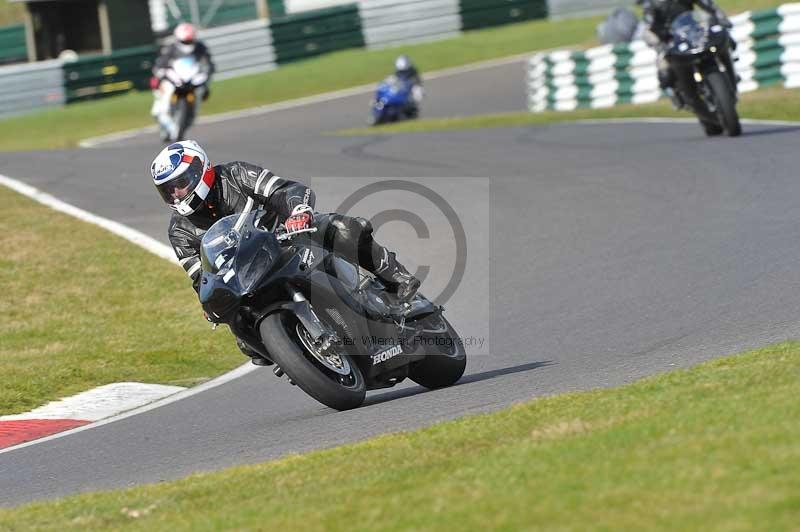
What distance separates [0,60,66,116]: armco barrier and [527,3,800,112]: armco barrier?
12683mm

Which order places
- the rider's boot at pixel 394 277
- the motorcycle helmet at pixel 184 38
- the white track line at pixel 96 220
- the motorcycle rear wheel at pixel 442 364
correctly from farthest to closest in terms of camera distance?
the motorcycle helmet at pixel 184 38, the white track line at pixel 96 220, the motorcycle rear wheel at pixel 442 364, the rider's boot at pixel 394 277

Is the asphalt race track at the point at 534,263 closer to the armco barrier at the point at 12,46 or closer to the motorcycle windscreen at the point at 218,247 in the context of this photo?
Result: the motorcycle windscreen at the point at 218,247

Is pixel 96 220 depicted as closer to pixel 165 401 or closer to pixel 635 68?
pixel 165 401

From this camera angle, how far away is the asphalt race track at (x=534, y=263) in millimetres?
7168

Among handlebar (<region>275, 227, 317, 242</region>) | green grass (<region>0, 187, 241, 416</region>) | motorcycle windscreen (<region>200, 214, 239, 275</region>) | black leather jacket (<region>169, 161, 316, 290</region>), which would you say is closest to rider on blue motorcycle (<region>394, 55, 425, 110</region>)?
green grass (<region>0, 187, 241, 416</region>)

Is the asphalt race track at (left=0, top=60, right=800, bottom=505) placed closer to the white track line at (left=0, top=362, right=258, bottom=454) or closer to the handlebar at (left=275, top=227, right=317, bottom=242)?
the white track line at (left=0, top=362, right=258, bottom=454)

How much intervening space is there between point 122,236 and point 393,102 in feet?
43.9

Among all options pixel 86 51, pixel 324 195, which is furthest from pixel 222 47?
pixel 324 195

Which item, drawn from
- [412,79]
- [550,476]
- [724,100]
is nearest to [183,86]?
[412,79]

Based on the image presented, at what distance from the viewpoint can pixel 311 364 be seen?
6.98 meters

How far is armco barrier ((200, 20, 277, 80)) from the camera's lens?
35.2 m

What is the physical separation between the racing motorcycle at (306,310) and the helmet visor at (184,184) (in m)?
0.34

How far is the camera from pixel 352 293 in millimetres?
7383

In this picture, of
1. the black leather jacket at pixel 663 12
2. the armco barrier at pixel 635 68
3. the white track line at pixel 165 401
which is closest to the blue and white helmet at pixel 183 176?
the white track line at pixel 165 401
